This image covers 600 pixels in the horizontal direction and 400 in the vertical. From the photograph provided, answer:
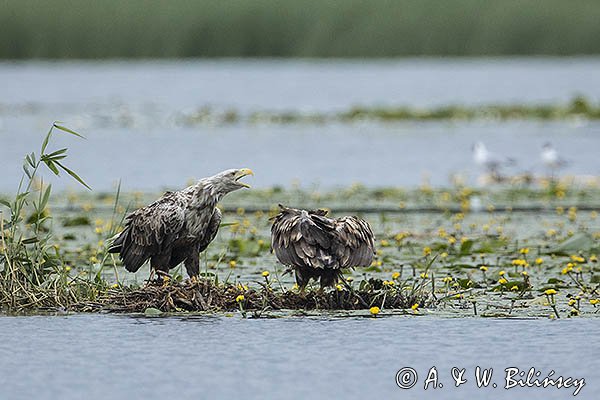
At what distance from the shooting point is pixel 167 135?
33250 millimetres

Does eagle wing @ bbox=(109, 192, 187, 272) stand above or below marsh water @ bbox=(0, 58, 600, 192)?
below

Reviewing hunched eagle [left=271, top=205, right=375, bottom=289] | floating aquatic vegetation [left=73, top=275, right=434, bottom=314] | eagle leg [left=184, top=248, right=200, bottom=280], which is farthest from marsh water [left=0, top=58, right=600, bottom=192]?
hunched eagle [left=271, top=205, right=375, bottom=289]

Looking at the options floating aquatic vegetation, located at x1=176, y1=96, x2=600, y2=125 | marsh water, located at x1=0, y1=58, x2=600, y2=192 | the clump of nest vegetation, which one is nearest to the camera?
the clump of nest vegetation

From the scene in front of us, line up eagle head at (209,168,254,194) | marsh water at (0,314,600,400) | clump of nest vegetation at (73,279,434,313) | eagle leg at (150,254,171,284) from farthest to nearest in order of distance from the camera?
eagle leg at (150,254,171,284) < eagle head at (209,168,254,194) < clump of nest vegetation at (73,279,434,313) < marsh water at (0,314,600,400)

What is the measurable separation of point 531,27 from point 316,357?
59915 mm

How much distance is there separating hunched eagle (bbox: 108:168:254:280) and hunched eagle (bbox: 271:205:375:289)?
570 millimetres

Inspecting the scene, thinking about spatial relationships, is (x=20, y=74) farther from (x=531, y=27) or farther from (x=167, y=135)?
(x=167, y=135)

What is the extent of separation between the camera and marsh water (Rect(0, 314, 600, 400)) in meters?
8.15

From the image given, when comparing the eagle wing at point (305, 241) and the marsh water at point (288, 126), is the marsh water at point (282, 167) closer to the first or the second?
the marsh water at point (288, 126)

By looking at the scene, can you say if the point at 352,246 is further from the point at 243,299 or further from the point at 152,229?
the point at 152,229

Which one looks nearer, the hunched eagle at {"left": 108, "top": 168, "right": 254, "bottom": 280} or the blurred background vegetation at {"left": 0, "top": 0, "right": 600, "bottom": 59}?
the hunched eagle at {"left": 108, "top": 168, "right": 254, "bottom": 280}

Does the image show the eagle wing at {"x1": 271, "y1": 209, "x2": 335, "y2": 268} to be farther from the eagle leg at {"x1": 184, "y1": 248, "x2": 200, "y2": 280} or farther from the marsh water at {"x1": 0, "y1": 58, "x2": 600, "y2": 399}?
the eagle leg at {"x1": 184, "y1": 248, "x2": 200, "y2": 280}

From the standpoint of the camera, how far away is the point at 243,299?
33.3ft

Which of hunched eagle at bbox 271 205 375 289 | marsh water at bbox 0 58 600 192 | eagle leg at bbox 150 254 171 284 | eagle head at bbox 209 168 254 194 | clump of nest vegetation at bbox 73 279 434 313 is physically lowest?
clump of nest vegetation at bbox 73 279 434 313
